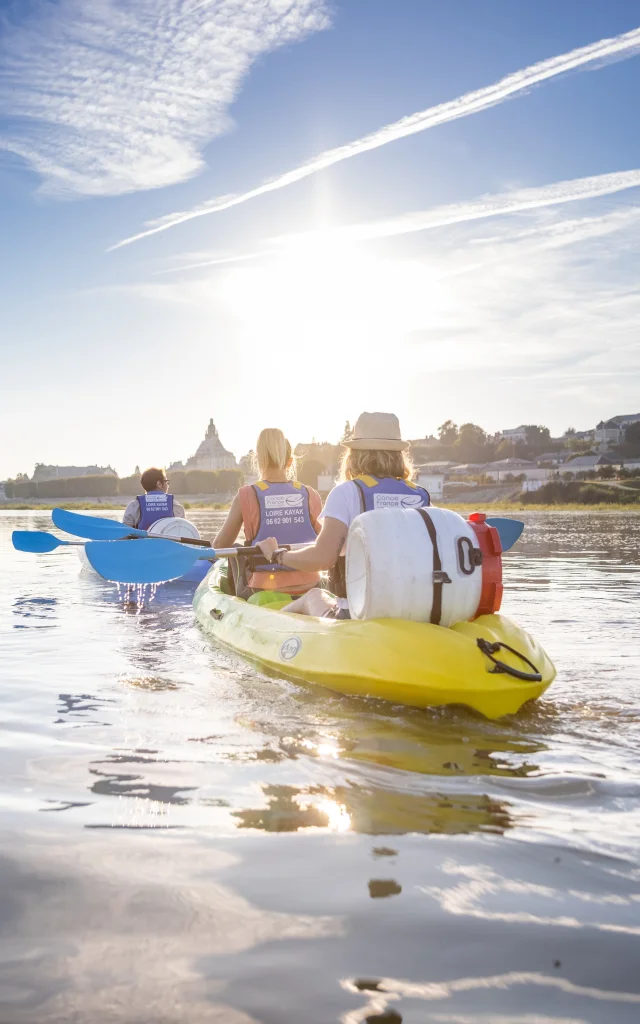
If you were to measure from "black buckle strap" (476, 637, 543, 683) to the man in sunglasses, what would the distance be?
737 cm

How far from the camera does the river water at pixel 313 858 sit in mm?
1744

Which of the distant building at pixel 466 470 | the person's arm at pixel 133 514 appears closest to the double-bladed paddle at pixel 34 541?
the person's arm at pixel 133 514

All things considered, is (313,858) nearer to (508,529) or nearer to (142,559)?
(142,559)

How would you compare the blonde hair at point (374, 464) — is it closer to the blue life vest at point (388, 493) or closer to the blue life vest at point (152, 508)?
the blue life vest at point (388, 493)

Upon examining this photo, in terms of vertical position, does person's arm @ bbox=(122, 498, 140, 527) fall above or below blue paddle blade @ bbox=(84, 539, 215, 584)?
above

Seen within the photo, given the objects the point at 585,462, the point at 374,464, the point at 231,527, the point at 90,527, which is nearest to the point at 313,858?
the point at 374,464

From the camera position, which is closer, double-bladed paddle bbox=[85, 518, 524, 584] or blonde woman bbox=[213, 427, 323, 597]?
blonde woman bbox=[213, 427, 323, 597]

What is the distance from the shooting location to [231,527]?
272 inches

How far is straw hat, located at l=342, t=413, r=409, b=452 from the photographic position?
5031 millimetres

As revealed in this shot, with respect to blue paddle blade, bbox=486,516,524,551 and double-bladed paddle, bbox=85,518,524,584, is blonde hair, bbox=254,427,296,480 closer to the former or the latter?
double-bladed paddle, bbox=85,518,524,584

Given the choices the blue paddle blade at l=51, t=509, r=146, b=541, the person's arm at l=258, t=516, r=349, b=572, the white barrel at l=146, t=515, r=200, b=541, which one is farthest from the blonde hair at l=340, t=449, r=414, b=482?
the white barrel at l=146, t=515, r=200, b=541

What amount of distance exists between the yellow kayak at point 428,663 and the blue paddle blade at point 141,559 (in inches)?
91.5

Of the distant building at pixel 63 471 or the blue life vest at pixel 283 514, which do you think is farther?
the distant building at pixel 63 471

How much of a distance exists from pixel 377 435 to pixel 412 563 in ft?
3.72
